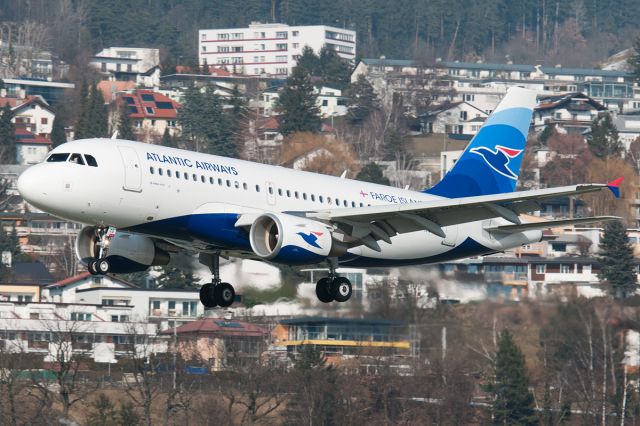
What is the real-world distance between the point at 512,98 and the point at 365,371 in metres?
37.3

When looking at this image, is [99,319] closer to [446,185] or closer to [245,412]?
[245,412]

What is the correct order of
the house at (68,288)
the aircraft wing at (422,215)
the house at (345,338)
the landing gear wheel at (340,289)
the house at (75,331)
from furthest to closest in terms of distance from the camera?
1. the house at (68,288)
2. the house at (75,331)
3. the house at (345,338)
4. the landing gear wheel at (340,289)
5. the aircraft wing at (422,215)

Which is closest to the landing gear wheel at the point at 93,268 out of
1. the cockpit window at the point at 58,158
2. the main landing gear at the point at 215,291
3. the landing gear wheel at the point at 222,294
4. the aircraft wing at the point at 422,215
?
the cockpit window at the point at 58,158

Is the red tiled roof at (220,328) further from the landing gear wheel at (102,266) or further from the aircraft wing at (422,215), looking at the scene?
the landing gear wheel at (102,266)

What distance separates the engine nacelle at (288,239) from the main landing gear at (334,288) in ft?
8.56

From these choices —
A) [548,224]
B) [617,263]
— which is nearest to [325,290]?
[548,224]

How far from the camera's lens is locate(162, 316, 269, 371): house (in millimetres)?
94875

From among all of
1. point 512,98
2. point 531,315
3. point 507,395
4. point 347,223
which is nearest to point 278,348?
point 507,395

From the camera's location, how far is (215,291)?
49.8 meters

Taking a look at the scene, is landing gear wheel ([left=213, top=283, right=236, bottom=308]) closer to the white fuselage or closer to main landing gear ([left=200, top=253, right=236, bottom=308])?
main landing gear ([left=200, top=253, right=236, bottom=308])

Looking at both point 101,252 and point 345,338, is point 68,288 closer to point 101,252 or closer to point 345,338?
point 345,338

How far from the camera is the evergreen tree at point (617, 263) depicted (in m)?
99.2

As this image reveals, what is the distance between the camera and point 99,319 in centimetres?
10650

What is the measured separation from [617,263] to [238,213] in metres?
71.4
